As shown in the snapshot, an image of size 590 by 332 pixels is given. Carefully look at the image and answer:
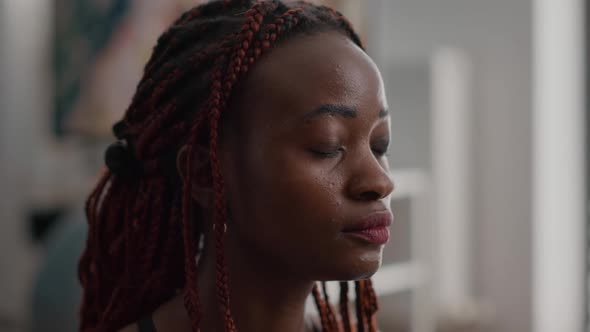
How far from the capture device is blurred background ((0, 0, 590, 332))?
10.3 ft

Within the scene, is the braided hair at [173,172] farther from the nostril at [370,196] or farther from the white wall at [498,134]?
the white wall at [498,134]

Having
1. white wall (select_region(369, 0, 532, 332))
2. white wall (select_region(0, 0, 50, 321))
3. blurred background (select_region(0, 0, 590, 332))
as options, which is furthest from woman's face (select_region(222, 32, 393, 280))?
white wall (select_region(369, 0, 532, 332))

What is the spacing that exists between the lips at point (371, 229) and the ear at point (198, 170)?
20cm

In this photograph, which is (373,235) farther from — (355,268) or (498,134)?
(498,134)

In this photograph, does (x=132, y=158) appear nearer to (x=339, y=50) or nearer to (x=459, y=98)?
(x=339, y=50)

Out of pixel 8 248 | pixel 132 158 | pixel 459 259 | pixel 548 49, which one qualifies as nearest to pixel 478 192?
pixel 459 259

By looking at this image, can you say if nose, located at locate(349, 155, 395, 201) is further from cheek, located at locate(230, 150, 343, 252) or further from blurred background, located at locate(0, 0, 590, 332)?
blurred background, located at locate(0, 0, 590, 332)

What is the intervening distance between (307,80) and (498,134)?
309cm

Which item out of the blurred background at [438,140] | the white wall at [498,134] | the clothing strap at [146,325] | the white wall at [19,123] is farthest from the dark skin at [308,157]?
the white wall at [498,134]

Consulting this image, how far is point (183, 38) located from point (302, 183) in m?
0.27

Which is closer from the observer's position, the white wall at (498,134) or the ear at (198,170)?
the ear at (198,170)

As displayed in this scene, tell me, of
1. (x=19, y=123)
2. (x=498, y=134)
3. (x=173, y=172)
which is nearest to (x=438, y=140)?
(x=498, y=134)

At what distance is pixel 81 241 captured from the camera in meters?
1.88

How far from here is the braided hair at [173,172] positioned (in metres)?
0.86
